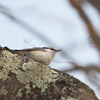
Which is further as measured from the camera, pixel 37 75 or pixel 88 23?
pixel 88 23

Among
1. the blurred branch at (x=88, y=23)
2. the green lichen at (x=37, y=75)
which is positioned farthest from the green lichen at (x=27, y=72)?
the blurred branch at (x=88, y=23)

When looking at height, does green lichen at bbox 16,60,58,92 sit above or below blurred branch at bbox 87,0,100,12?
below

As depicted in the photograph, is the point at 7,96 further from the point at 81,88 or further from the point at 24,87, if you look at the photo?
the point at 81,88

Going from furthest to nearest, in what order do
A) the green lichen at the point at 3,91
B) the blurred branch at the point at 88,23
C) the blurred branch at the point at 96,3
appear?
the blurred branch at the point at 88,23, the blurred branch at the point at 96,3, the green lichen at the point at 3,91

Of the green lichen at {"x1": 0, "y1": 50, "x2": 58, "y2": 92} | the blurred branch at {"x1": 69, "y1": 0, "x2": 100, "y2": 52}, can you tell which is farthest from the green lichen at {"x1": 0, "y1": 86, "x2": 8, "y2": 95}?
the blurred branch at {"x1": 69, "y1": 0, "x2": 100, "y2": 52}

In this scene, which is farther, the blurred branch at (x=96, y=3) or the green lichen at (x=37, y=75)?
the blurred branch at (x=96, y=3)

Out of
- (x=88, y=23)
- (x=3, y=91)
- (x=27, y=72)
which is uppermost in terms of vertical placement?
(x=88, y=23)

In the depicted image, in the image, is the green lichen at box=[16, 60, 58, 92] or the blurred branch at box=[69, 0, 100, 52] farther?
the blurred branch at box=[69, 0, 100, 52]

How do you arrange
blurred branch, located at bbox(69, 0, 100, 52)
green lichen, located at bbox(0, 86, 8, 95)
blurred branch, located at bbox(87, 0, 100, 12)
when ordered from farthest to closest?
blurred branch, located at bbox(69, 0, 100, 52) < blurred branch, located at bbox(87, 0, 100, 12) < green lichen, located at bbox(0, 86, 8, 95)

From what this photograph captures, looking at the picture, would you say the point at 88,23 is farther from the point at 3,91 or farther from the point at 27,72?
the point at 3,91

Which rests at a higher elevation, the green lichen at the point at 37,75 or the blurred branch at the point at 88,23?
the blurred branch at the point at 88,23

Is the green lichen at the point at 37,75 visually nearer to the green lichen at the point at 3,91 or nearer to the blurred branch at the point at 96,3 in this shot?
the green lichen at the point at 3,91

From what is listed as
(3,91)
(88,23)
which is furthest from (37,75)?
(88,23)

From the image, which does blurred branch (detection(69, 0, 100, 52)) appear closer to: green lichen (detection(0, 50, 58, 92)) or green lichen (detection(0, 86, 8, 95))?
green lichen (detection(0, 50, 58, 92))
